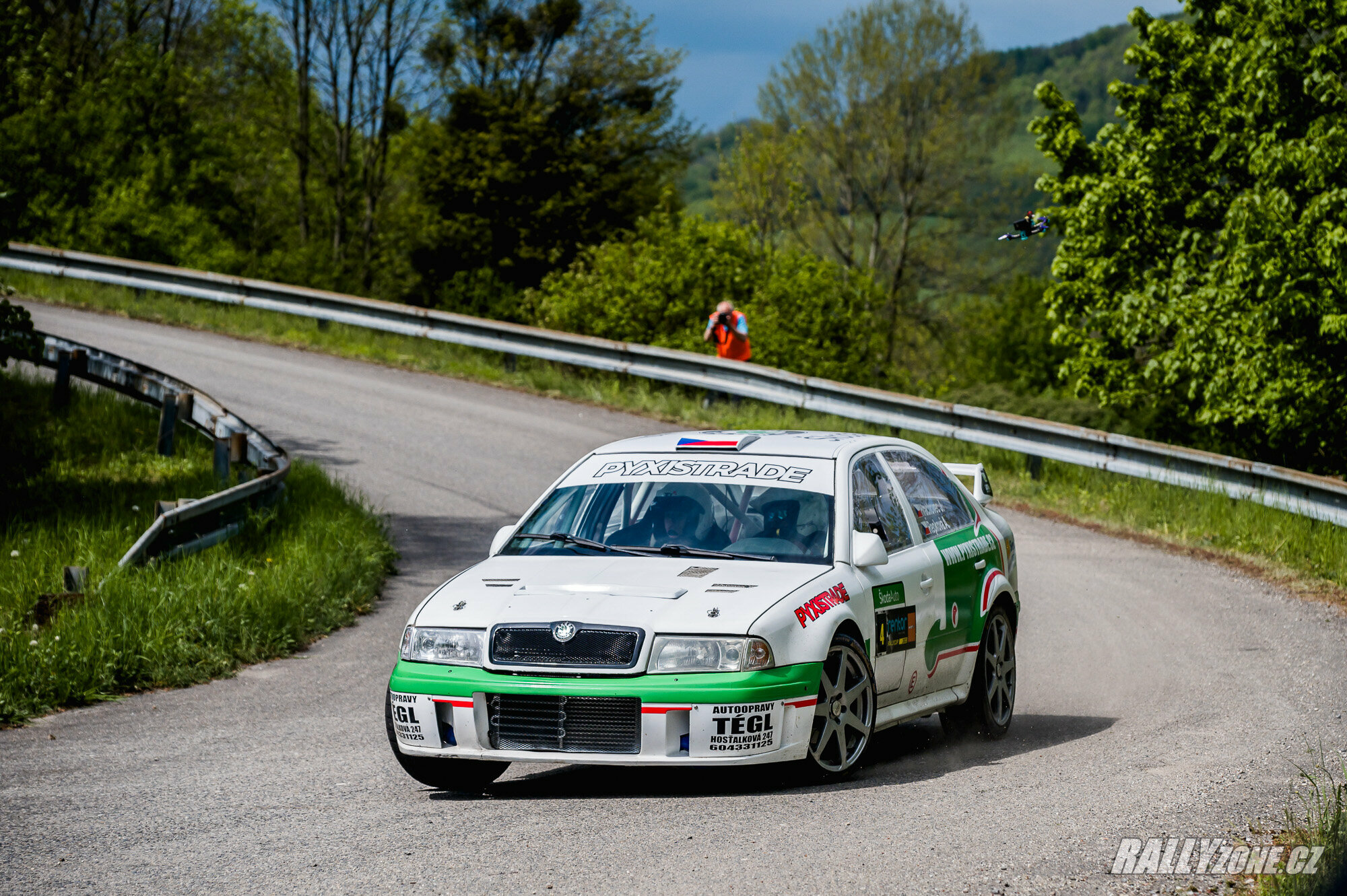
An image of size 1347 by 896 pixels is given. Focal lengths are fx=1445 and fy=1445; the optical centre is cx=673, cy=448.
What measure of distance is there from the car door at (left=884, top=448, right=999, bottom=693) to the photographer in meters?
13.3

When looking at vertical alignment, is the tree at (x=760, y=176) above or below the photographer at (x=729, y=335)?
above

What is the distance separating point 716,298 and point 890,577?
75.1 feet

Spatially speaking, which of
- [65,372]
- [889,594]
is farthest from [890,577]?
[65,372]

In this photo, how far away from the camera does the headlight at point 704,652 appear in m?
5.86

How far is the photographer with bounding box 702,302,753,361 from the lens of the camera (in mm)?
21516

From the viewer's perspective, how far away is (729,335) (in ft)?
70.9

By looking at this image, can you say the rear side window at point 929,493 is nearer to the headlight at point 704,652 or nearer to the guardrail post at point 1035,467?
the headlight at point 704,652

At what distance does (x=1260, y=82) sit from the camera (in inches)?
910

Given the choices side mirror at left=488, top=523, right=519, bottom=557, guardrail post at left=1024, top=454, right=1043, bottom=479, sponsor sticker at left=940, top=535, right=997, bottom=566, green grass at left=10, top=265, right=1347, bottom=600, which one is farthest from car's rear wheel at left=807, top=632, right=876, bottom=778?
guardrail post at left=1024, top=454, right=1043, bottom=479

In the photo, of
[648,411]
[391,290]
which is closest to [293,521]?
[648,411]

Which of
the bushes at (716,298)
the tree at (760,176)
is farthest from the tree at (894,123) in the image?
the bushes at (716,298)

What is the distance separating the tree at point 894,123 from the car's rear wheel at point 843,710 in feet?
141

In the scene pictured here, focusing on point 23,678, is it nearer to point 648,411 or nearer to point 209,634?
point 209,634

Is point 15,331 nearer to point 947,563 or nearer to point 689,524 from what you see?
point 689,524
